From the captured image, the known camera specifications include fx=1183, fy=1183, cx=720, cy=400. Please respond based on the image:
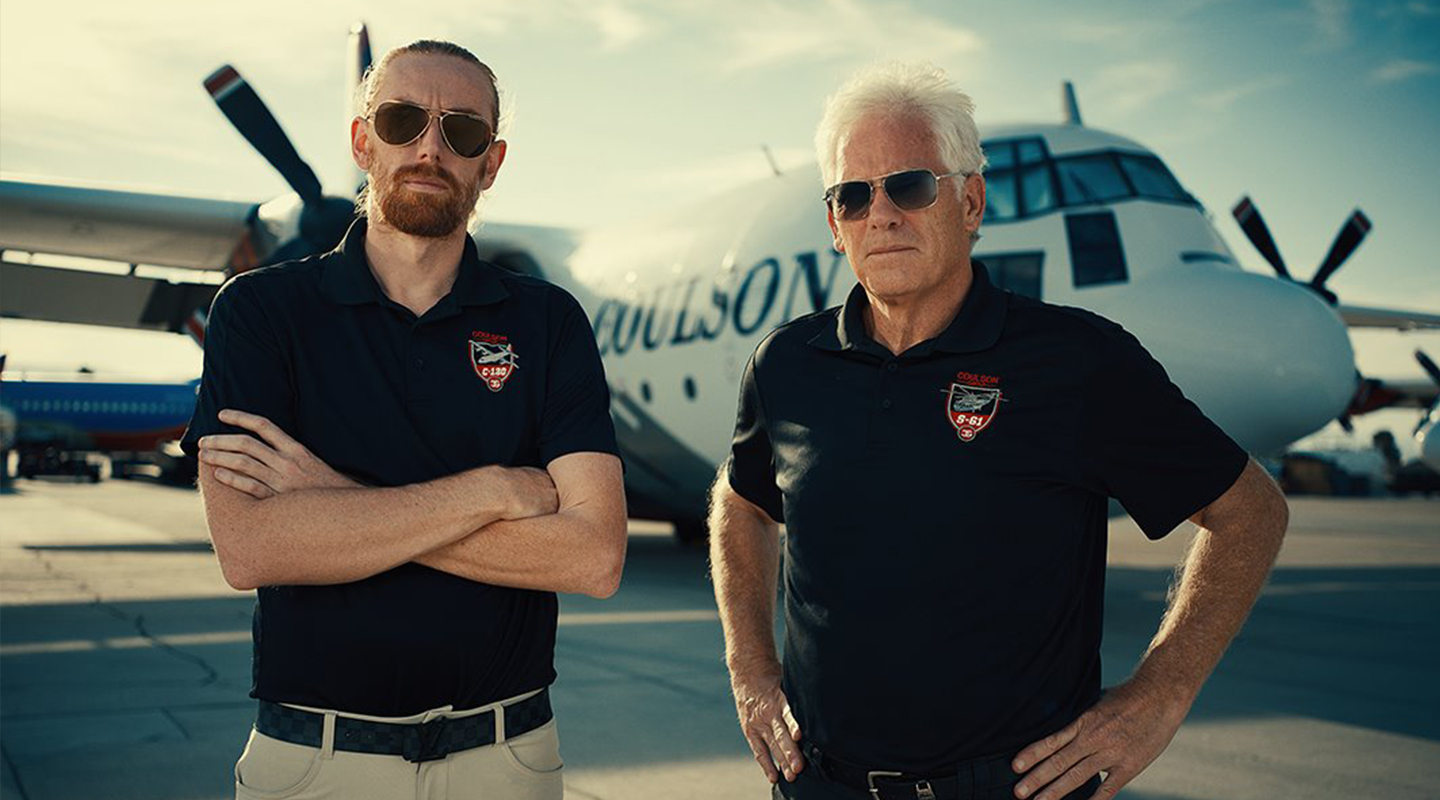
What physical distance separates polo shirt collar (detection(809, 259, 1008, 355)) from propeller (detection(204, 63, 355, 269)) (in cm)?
992

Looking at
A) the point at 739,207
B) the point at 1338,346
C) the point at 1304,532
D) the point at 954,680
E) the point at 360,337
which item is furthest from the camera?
the point at 1304,532

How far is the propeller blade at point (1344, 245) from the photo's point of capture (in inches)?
531

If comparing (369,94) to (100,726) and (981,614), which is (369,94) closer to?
(981,614)

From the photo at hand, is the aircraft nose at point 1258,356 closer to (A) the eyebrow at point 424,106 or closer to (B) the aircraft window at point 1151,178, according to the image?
(B) the aircraft window at point 1151,178

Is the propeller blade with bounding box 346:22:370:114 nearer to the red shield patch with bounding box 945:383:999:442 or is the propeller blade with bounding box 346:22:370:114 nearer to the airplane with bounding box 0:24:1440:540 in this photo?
the airplane with bounding box 0:24:1440:540

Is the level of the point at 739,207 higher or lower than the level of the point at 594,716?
higher

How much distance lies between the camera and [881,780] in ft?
6.43

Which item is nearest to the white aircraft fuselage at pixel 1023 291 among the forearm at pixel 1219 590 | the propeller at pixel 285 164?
the propeller at pixel 285 164

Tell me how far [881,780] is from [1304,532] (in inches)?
854

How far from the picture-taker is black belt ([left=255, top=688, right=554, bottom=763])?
2.05 metres

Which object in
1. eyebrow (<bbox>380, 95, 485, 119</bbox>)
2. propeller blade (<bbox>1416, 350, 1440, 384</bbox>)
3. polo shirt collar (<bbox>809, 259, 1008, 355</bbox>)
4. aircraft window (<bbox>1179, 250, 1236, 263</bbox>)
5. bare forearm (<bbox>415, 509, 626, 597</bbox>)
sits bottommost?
propeller blade (<bbox>1416, 350, 1440, 384</bbox>)

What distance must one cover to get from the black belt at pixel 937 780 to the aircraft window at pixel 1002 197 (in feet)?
21.8

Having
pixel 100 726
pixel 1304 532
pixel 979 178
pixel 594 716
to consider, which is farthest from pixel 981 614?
pixel 1304 532

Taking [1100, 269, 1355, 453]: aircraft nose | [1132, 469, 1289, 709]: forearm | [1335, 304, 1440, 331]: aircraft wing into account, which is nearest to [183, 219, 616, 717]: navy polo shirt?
[1132, 469, 1289, 709]: forearm
